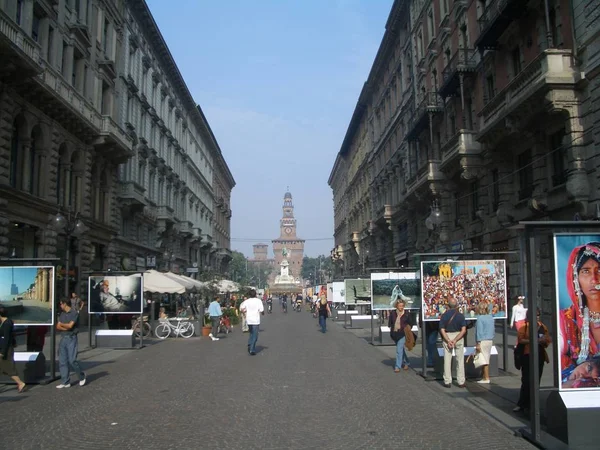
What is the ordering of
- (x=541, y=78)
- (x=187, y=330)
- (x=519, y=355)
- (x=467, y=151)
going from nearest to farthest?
(x=519, y=355) < (x=541, y=78) < (x=187, y=330) < (x=467, y=151)

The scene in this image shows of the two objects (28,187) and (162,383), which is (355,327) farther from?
(162,383)

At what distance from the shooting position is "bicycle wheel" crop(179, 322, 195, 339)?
84.5 feet

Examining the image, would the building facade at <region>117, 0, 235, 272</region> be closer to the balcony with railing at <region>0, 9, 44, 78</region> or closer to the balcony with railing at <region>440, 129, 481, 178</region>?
the balcony with railing at <region>0, 9, 44, 78</region>

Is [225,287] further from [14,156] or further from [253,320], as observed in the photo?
[253,320]

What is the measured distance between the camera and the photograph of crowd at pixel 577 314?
748 cm

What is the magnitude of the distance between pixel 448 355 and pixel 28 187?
2069cm

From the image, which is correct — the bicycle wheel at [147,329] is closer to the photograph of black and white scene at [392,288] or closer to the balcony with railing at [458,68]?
the photograph of black and white scene at [392,288]

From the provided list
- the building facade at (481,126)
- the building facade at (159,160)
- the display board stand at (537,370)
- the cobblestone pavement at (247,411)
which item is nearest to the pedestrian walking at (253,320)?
the cobblestone pavement at (247,411)

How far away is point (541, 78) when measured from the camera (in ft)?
61.8

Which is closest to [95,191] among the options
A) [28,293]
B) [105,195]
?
[105,195]

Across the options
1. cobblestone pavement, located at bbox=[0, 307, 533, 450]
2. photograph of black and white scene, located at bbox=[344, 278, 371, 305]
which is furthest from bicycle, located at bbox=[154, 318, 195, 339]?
cobblestone pavement, located at bbox=[0, 307, 533, 450]

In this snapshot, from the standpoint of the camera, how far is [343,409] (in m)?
9.81

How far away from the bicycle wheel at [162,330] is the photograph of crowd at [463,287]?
14.8m

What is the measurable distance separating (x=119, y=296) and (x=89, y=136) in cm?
1493
